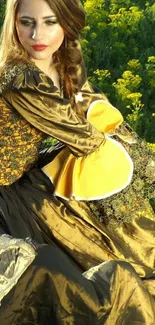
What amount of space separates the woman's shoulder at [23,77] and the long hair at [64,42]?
5 cm

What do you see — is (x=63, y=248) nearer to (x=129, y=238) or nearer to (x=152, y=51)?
(x=129, y=238)

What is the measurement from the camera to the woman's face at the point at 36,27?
13.7 ft

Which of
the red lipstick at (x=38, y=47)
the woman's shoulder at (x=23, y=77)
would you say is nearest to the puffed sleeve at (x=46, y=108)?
the woman's shoulder at (x=23, y=77)

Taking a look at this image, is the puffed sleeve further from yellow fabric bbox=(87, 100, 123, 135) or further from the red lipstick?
yellow fabric bbox=(87, 100, 123, 135)

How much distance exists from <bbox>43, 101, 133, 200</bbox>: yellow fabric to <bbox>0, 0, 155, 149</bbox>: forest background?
2250mm

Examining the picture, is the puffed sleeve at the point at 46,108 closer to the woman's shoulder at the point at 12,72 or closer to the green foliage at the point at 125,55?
the woman's shoulder at the point at 12,72

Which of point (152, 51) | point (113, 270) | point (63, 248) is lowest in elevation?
point (152, 51)

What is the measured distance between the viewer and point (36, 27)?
420cm

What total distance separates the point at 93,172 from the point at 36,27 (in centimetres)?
57

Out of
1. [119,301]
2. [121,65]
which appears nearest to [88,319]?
[119,301]

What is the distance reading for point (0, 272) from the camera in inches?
126

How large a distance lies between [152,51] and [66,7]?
13.4 feet

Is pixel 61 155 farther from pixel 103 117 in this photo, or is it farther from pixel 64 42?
pixel 64 42

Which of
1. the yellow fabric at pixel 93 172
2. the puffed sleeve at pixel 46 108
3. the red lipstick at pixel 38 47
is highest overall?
the red lipstick at pixel 38 47
